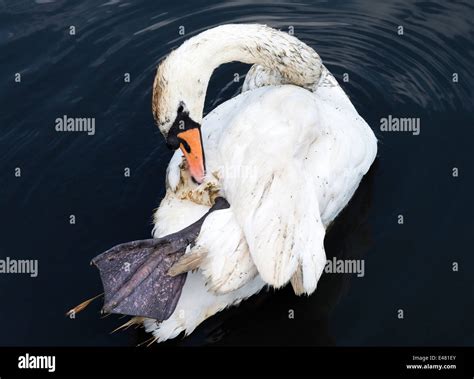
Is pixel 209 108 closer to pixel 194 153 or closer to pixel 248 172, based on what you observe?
pixel 194 153

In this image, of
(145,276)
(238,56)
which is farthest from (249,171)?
(238,56)

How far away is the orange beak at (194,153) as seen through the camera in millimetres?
7695

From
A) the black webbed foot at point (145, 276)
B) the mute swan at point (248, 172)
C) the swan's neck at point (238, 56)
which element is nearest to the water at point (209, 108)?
the mute swan at point (248, 172)

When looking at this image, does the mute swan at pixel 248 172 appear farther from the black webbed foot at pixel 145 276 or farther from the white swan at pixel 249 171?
the black webbed foot at pixel 145 276

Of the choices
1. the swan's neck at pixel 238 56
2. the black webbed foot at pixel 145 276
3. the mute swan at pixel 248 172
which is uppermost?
the swan's neck at pixel 238 56

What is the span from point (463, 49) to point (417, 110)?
144cm

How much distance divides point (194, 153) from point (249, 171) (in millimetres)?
711

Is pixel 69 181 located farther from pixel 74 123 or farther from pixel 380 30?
pixel 380 30

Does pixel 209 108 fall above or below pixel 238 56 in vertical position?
below

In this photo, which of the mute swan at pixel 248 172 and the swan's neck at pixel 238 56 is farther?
the swan's neck at pixel 238 56

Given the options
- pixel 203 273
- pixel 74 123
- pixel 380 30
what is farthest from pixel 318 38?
pixel 203 273

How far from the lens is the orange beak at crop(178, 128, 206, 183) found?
770cm

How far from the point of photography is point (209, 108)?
34.4 feet

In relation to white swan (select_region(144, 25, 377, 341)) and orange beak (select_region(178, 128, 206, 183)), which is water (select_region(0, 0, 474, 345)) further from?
orange beak (select_region(178, 128, 206, 183))
